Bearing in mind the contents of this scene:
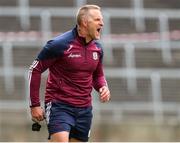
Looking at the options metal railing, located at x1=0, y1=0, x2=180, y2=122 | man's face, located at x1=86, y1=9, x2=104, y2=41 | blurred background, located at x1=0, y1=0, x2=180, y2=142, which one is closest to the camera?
man's face, located at x1=86, y1=9, x2=104, y2=41

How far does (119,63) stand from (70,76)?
9.73 m

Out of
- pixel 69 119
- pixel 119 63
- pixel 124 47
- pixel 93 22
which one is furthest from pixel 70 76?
pixel 124 47

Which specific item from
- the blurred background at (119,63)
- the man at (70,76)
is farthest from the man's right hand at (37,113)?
the blurred background at (119,63)

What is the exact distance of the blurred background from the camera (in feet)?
49.9

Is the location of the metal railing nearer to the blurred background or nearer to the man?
the blurred background

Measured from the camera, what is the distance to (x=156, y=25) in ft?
66.4

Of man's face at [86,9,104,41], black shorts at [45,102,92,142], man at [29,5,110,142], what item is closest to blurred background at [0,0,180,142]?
black shorts at [45,102,92,142]

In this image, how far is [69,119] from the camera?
8.88m

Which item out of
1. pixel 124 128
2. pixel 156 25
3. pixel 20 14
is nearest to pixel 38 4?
pixel 20 14

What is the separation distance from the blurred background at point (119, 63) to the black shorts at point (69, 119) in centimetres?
550

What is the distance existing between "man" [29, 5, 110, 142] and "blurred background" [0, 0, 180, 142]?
562 centimetres

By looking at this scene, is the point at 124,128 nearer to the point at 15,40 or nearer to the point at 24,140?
the point at 24,140

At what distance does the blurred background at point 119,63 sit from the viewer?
15.2 meters

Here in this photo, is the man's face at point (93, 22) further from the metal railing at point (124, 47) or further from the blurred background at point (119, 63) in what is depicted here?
the metal railing at point (124, 47)
